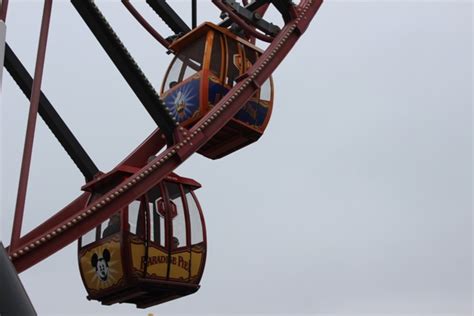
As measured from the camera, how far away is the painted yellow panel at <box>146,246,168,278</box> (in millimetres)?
9359

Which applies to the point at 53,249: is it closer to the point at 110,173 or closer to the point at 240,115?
the point at 110,173

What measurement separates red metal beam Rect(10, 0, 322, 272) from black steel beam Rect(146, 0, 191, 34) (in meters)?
1.75

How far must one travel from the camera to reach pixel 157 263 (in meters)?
9.41

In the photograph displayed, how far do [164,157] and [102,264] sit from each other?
5.07 ft

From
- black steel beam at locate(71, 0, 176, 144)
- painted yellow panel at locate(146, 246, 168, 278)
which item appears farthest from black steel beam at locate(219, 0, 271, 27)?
painted yellow panel at locate(146, 246, 168, 278)

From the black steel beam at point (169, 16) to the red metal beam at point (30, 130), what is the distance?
12.1 ft

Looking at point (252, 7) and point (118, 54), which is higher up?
point (252, 7)

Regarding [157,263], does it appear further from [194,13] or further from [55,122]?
[194,13]

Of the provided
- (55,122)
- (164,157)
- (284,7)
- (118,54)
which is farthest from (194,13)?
(118,54)

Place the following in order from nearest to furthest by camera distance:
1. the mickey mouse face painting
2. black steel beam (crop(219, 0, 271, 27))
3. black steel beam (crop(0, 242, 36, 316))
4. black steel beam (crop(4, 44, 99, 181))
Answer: black steel beam (crop(0, 242, 36, 316)), the mickey mouse face painting, black steel beam (crop(4, 44, 99, 181)), black steel beam (crop(219, 0, 271, 27))

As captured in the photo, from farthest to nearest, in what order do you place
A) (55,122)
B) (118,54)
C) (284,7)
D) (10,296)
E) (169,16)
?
(169,16) < (284,7) < (55,122) < (118,54) < (10,296)

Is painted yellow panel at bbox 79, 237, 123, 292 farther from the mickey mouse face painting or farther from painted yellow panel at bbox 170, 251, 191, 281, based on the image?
painted yellow panel at bbox 170, 251, 191, 281

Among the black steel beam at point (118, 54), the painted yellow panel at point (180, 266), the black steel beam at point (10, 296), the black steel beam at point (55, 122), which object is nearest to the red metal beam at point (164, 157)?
the black steel beam at point (55, 122)

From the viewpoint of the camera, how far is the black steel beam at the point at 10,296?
2.48 meters
